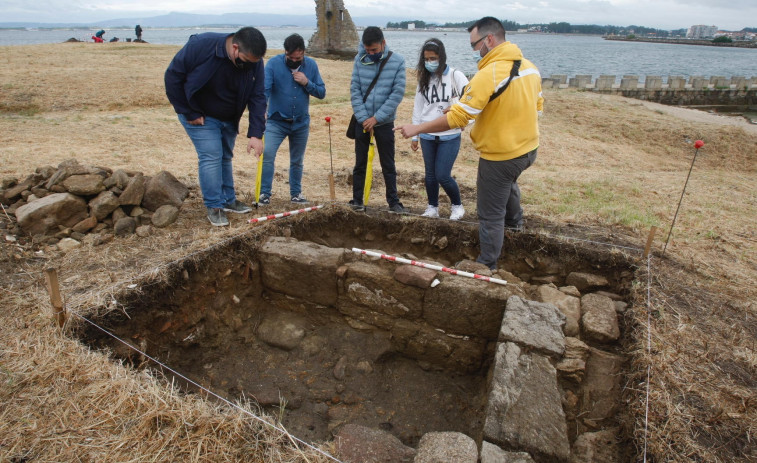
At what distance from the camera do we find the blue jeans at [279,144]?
5211 millimetres

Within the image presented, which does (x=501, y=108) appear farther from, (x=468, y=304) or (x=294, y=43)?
(x=294, y=43)

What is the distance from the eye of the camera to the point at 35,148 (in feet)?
23.9

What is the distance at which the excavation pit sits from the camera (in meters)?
3.16

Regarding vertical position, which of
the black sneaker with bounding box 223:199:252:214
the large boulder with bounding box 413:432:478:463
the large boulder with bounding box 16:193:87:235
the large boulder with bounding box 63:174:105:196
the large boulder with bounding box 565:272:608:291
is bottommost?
the large boulder with bounding box 565:272:608:291

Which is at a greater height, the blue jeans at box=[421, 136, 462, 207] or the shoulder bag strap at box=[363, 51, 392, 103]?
the shoulder bag strap at box=[363, 51, 392, 103]

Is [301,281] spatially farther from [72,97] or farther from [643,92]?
[643,92]

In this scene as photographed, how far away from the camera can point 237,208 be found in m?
5.21

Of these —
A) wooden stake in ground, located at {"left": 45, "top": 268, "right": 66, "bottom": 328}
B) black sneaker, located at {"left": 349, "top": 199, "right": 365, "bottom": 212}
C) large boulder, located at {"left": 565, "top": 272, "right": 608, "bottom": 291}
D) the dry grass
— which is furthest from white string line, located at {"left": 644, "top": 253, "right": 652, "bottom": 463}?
wooden stake in ground, located at {"left": 45, "top": 268, "right": 66, "bottom": 328}

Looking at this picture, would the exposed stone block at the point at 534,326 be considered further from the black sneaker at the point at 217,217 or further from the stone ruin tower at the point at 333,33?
the stone ruin tower at the point at 333,33

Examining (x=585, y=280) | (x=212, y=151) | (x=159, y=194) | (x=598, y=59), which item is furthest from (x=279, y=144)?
(x=598, y=59)

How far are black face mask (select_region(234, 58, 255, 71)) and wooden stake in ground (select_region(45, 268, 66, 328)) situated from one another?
2.52 m

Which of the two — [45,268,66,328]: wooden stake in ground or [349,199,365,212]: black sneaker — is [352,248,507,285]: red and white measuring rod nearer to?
[349,199,365,212]: black sneaker

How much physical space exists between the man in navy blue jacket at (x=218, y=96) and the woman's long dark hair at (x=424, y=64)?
1.67 metres

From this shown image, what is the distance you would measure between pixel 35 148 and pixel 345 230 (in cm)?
587
